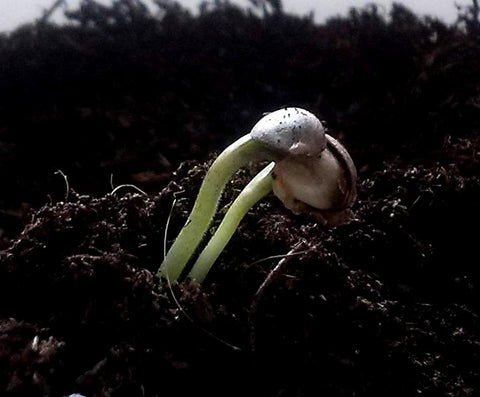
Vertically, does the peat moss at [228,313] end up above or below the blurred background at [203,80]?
below

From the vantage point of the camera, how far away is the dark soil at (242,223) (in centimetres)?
77

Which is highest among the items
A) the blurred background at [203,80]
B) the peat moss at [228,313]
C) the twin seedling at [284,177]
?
the blurred background at [203,80]

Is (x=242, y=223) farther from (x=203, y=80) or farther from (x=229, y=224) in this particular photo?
(x=203, y=80)

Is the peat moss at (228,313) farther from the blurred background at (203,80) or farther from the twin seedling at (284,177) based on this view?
the blurred background at (203,80)

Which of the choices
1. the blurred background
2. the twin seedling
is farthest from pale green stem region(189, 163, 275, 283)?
the blurred background

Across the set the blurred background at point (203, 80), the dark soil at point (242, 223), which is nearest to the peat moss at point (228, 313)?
the dark soil at point (242, 223)

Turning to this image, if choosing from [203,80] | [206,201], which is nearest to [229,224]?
[206,201]

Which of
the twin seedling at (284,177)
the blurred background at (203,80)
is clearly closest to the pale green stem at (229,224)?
the twin seedling at (284,177)

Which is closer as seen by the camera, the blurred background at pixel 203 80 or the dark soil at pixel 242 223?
the dark soil at pixel 242 223

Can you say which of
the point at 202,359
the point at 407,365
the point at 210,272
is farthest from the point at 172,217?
the point at 407,365

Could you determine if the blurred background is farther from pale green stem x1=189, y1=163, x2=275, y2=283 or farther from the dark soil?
pale green stem x1=189, y1=163, x2=275, y2=283

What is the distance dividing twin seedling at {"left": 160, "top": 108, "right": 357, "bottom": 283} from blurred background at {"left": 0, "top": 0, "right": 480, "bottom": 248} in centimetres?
38

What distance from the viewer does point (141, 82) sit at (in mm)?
1332

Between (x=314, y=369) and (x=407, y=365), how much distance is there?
4.5 inches
